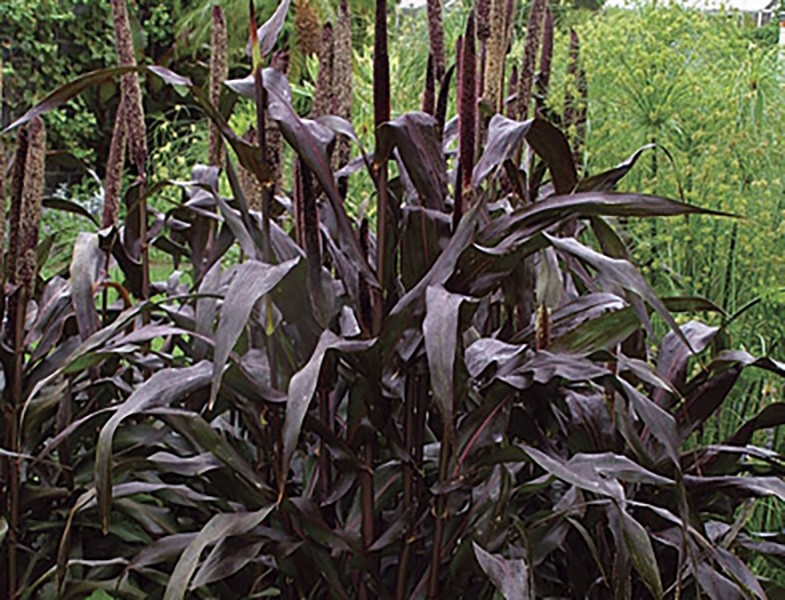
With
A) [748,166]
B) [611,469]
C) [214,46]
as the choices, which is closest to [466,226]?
[611,469]

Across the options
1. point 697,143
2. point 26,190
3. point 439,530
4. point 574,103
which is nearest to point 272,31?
point 26,190

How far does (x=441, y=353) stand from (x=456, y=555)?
0.27 m

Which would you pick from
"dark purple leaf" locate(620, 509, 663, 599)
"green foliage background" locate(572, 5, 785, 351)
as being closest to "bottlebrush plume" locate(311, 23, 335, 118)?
"dark purple leaf" locate(620, 509, 663, 599)

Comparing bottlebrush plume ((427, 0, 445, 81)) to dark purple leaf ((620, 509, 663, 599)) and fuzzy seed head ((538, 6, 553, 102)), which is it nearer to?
fuzzy seed head ((538, 6, 553, 102))

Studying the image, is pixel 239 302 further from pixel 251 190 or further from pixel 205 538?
pixel 251 190

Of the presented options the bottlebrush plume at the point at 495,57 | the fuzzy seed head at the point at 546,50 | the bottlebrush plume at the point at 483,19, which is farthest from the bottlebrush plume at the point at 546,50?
the bottlebrush plume at the point at 483,19

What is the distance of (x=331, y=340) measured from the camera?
0.90m

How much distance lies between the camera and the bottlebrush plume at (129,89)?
1.20 metres

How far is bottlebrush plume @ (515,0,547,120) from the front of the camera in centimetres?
129

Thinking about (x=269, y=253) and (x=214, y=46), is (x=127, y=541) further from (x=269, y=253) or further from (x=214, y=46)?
(x=214, y=46)

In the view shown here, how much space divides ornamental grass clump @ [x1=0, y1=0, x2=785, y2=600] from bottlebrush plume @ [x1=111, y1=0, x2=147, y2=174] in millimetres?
149

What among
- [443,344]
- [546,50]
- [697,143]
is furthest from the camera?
[697,143]

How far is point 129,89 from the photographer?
1246mm

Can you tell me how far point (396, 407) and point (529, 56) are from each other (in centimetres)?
53
